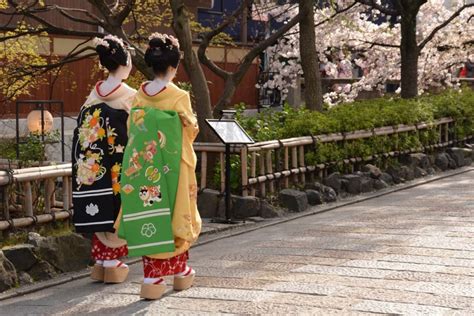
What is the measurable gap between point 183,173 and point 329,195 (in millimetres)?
5825

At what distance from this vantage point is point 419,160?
1534 cm

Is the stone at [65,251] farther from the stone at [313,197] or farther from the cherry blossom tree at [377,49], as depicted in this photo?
the cherry blossom tree at [377,49]

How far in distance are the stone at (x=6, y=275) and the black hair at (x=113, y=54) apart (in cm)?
179

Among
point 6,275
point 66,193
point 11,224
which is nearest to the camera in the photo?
point 6,275

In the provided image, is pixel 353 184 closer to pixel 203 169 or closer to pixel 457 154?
pixel 203 169

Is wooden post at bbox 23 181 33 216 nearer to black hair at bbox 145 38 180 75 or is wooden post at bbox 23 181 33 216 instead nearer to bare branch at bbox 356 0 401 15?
black hair at bbox 145 38 180 75

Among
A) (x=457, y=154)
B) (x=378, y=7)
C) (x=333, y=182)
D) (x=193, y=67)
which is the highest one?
(x=378, y=7)

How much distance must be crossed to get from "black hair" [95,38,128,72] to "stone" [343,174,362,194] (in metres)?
6.22

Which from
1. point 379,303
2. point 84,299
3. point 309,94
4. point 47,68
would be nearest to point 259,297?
point 379,303

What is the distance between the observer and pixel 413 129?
51.1ft


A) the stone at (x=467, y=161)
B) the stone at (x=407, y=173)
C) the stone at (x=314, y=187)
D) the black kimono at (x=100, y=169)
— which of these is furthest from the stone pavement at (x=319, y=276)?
the stone at (x=467, y=161)

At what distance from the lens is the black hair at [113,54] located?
7.28m

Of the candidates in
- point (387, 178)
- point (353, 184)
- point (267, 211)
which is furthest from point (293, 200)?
Result: point (387, 178)

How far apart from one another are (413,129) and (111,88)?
9284mm
